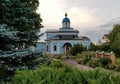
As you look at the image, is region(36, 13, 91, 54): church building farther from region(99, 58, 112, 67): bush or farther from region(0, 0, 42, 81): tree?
region(0, 0, 42, 81): tree

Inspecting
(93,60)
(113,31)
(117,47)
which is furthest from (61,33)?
(93,60)

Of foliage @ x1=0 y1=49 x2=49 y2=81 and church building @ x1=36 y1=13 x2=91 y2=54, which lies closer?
foliage @ x1=0 y1=49 x2=49 y2=81

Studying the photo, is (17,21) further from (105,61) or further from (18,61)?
(105,61)

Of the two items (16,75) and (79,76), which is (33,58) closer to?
(16,75)

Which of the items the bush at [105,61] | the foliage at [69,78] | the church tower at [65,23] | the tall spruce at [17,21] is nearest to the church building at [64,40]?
the church tower at [65,23]

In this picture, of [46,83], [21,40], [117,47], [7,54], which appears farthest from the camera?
[117,47]

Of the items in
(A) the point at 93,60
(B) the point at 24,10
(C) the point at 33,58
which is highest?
(B) the point at 24,10

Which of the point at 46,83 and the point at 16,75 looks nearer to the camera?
the point at 46,83

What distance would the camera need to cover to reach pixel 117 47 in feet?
144

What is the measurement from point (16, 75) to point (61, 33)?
55058 millimetres

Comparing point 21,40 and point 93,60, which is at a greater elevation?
point 21,40

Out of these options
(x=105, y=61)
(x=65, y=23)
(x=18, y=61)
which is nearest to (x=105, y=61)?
(x=105, y=61)

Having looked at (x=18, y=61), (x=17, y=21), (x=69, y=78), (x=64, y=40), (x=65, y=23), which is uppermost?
(x=65, y=23)

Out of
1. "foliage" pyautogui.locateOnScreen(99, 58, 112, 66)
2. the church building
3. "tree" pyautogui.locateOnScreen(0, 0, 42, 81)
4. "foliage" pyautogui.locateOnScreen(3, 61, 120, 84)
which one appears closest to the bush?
"foliage" pyautogui.locateOnScreen(99, 58, 112, 66)
